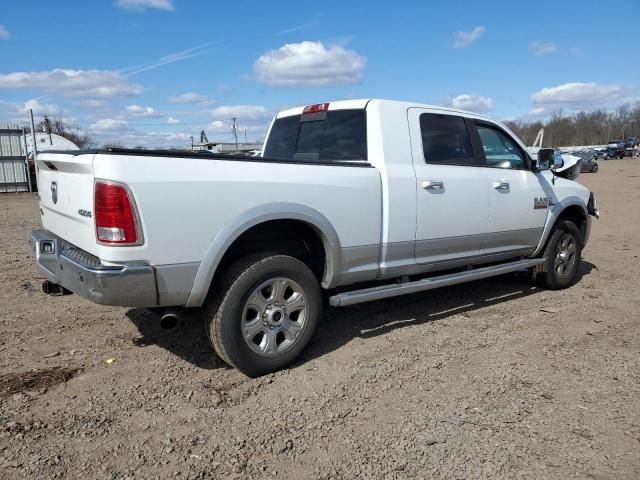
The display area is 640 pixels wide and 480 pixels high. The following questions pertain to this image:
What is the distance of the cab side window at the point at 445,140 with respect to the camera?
4.70m

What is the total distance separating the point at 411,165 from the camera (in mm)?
4461

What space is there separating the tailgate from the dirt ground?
1010mm

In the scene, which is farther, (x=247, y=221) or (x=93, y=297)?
(x=247, y=221)

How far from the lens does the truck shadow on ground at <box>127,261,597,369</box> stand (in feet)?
14.1

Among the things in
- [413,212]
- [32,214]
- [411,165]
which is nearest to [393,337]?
[413,212]

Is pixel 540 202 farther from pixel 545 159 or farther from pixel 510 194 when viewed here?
pixel 510 194

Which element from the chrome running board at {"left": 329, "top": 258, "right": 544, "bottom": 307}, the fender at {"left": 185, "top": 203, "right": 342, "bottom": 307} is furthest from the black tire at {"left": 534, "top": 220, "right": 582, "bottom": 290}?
the fender at {"left": 185, "top": 203, "right": 342, "bottom": 307}

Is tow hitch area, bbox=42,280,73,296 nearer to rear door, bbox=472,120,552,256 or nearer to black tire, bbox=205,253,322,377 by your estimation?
black tire, bbox=205,253,322,377

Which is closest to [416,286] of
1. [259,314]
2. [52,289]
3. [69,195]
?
[259,314]

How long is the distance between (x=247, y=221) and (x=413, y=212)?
1.57 m

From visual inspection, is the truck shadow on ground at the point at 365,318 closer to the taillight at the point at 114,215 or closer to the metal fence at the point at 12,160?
the taillight at the point at 114,215

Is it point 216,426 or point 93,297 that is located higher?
point 93,297

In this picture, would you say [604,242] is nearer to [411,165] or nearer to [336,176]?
[411,165]

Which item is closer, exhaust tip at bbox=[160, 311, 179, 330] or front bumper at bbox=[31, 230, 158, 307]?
front bumper at bbox=[31, 230, 158, 307]
